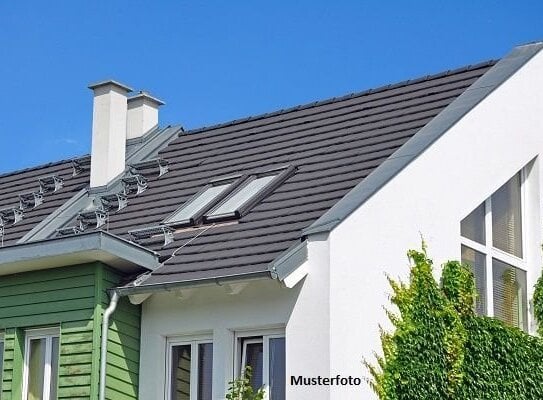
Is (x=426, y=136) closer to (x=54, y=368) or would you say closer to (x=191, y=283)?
(x=191, y=283)

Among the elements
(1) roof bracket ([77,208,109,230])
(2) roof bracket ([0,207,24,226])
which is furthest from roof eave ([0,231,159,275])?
(2) roof bracket ([0,207,24,226])

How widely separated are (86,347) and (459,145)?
5.92m

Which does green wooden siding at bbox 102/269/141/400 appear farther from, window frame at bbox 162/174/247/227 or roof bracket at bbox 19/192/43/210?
roof bracket at bbox 19/192/43/210

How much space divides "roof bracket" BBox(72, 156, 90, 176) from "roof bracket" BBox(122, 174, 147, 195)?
8.06 feet

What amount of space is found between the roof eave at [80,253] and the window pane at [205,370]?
53.0 inches

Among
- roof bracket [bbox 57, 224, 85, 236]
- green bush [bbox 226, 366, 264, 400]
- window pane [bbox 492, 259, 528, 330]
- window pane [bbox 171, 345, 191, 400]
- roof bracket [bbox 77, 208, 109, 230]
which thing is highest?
roof bracket [bbox 77, 208, 109, 230]

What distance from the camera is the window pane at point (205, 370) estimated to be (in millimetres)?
15741

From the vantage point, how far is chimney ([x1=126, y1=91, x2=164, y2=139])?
22.3 metres

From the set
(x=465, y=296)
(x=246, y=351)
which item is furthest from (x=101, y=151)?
A: (x=465, y=296)

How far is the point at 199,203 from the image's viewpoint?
17.9 metres

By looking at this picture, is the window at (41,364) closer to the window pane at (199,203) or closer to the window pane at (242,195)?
the window pane at (199,203)

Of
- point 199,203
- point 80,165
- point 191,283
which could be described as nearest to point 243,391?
point 191,283

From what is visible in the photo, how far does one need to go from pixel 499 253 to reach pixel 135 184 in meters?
6.27

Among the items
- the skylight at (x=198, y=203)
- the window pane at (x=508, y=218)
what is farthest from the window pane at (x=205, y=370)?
the window pane at (x=508, y=218)
